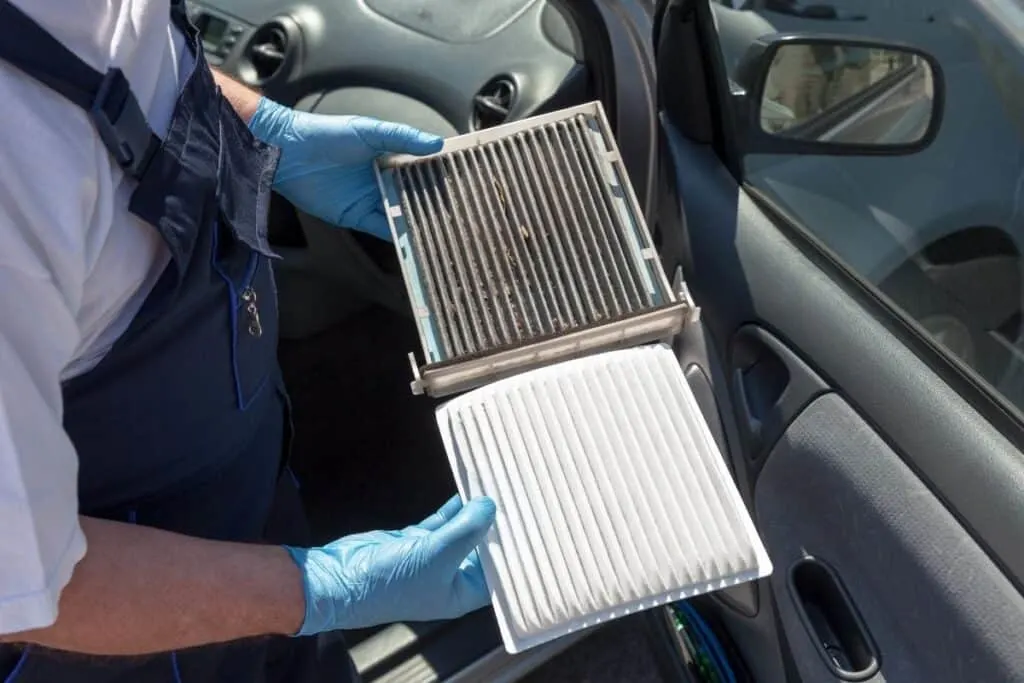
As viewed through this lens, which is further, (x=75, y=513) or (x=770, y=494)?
(x=770, y=494)

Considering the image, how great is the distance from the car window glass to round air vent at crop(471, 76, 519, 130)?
15.2 inches

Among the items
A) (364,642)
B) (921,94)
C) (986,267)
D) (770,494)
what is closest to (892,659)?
(770,494)

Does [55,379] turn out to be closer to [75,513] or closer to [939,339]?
[75,513]

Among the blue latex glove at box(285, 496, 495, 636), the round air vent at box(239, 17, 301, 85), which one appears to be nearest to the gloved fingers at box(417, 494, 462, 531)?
the blue latex glove at box(285, 496, 495, 636)

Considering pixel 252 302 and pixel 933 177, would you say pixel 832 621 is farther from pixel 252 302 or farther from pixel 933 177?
pixel 252 302

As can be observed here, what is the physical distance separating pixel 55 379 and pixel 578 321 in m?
0.59

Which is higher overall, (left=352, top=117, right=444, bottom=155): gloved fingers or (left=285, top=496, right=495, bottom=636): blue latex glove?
(left=352, top=117, right=444, bottom=155): gloved fingers

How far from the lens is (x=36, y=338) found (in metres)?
0.74

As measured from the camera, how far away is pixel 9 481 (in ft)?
2.29

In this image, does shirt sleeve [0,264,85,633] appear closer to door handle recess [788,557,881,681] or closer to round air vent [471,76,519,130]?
door handle recess [788,557,881,681]

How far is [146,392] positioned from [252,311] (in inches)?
7.4

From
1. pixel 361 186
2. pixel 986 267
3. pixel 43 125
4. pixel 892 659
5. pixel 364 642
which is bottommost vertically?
pixel 364 642

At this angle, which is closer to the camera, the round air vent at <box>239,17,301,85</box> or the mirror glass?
the mirror glass

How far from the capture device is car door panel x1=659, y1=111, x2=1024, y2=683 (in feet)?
3.23
